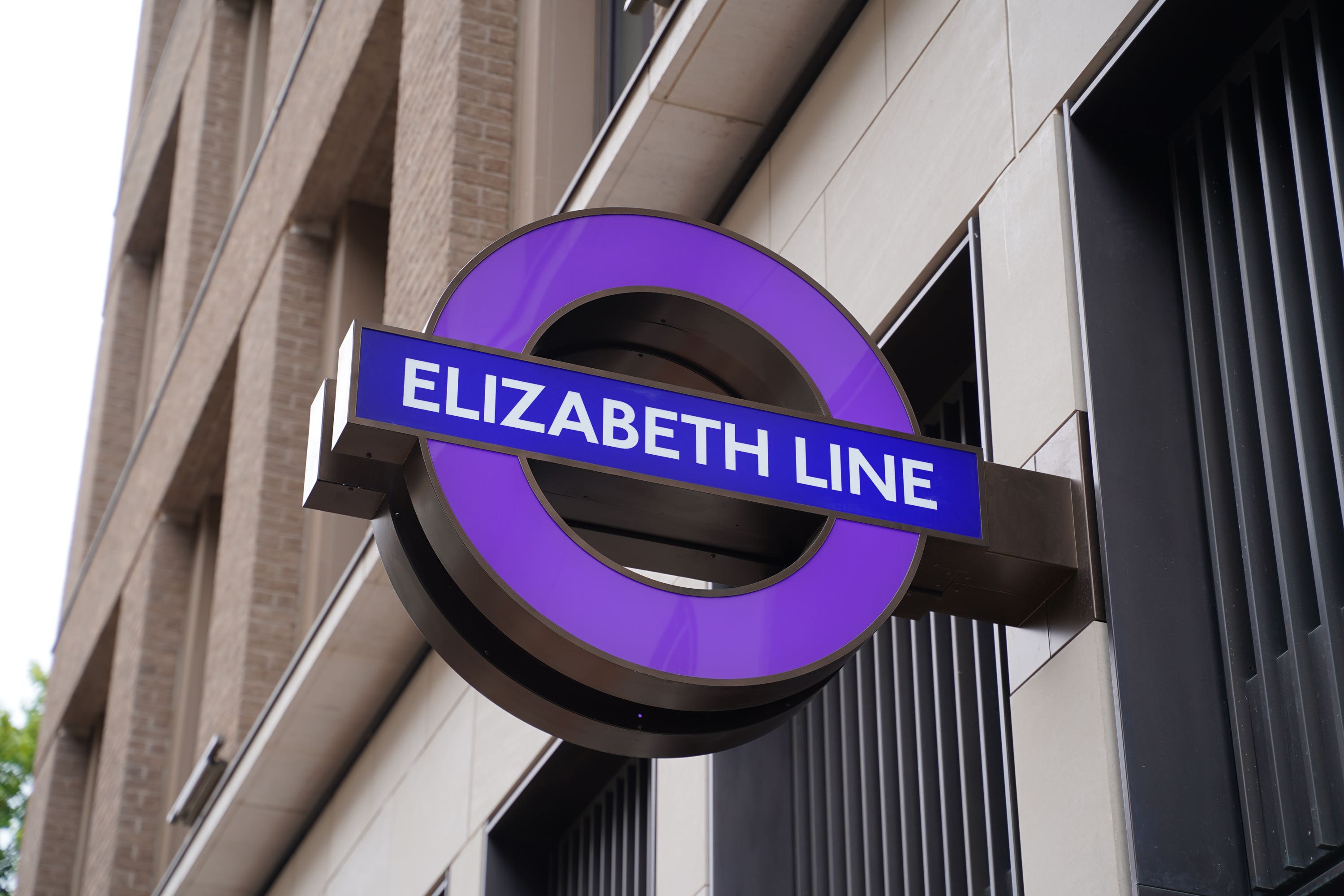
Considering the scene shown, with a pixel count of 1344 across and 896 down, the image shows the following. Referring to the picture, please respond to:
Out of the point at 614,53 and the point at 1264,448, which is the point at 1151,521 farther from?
the point at 614,53

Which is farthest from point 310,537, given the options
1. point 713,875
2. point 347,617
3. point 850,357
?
point 850,357

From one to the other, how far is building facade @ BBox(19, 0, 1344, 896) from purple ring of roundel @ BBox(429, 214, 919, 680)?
10.5 inches

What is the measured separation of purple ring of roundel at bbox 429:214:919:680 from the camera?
149 inches

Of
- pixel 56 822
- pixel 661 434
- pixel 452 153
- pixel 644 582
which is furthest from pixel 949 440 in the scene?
pixel 56 822

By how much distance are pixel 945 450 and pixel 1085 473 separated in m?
0.46

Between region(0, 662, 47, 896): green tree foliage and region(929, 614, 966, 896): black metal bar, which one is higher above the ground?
region(0, 662, 47, 896): green tree foliage

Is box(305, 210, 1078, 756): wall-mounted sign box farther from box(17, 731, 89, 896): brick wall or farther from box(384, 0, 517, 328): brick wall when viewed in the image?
box(17, 731, 89, 896): brick wall

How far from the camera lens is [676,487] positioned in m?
4.00

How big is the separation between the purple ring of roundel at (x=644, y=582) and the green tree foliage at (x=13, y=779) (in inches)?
943

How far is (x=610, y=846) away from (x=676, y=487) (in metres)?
4.67

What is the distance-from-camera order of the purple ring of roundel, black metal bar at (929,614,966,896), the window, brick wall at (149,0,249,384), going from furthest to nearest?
brick wall at (149,0,249,384) → the window → black metal bar at (929,614,966,896) → the purple ring of roundel

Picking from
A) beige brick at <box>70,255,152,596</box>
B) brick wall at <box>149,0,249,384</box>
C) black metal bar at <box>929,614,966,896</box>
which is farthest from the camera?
beige brick at <box>70,255,152,596</box>

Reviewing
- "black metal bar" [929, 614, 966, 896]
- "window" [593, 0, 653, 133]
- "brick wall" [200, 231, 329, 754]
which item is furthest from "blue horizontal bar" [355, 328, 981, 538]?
"brick wall" [200, 231, 329, 754]

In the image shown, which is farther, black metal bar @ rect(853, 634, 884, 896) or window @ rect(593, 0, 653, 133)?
window @ rect(593, 0, 653, 133)
